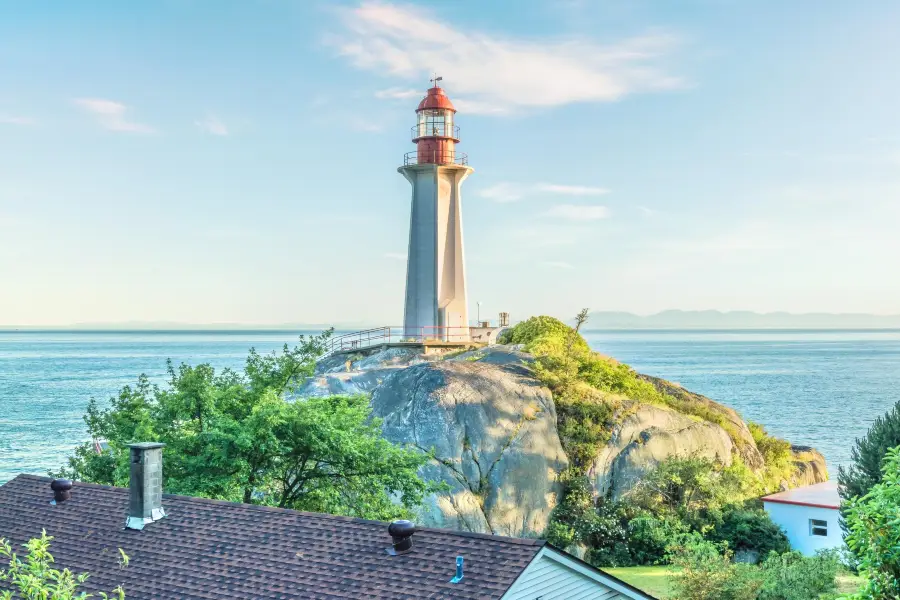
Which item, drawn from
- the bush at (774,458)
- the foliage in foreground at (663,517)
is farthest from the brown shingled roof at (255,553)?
the bush at (774,458)

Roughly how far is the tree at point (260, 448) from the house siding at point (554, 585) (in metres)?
8.51

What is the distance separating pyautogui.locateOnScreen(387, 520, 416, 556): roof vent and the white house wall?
2282 centimetres

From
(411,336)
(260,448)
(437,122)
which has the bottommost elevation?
(260,448)

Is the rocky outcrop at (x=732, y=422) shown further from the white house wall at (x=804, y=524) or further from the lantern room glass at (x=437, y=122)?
the lantern room glass at (x=437, y=122)

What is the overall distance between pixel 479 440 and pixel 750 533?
10.4 meters

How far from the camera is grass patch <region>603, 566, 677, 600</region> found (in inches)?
1067

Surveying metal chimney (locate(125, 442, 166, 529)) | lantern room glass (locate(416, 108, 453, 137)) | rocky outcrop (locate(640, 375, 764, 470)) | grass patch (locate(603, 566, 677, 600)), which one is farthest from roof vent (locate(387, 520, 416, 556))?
lantern room glass (locate(416, 108, 453, 137))

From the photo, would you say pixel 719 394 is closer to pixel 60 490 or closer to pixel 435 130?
pixel 435 130

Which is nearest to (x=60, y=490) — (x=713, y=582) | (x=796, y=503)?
(x=713, y=582)

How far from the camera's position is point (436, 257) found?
5112cm

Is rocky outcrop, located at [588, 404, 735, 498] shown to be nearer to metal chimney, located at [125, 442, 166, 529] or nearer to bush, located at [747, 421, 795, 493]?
bush, located at [747, 421, 795, 493]

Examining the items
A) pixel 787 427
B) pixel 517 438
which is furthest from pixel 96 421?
pixel 787 427

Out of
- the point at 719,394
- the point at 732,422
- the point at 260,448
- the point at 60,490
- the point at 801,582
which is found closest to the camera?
the point at 60,490

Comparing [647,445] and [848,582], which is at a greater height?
[647,445]
